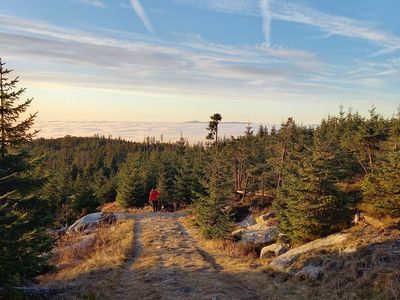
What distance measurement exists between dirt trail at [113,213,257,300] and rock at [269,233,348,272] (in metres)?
1.81

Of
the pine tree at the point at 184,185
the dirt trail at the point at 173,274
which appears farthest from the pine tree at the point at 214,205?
the pine tree at the point at 184,185

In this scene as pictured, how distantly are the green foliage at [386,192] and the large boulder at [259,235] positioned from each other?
475 centimetres

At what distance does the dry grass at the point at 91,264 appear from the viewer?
11305mm

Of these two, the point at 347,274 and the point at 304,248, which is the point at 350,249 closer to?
the point at 347,274

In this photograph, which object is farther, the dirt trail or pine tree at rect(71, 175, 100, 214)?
pine tree at rect(71, 175, 100, 214)

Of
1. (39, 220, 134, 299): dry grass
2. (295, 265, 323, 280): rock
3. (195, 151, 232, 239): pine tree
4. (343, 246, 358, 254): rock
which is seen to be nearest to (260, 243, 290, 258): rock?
(343, 246, 358, 254): rock

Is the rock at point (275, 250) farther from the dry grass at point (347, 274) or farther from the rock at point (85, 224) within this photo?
the rock at point (85, 224)

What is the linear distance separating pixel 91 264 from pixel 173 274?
3577 millimetres

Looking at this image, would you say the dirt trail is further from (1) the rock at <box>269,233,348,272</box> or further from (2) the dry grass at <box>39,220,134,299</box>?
(1) the rock at <box>269,233,348,272</box>

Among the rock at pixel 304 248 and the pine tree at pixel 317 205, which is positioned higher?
the pine tree at pixel 317 205

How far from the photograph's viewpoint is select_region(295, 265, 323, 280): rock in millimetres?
11477

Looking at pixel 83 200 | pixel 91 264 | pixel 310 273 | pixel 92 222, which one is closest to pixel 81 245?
pixel 91 264

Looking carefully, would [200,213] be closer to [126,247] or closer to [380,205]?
[126,247]

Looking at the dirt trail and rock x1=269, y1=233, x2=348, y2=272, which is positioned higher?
rock x1=269, y1=233, x2=348, y2=272
